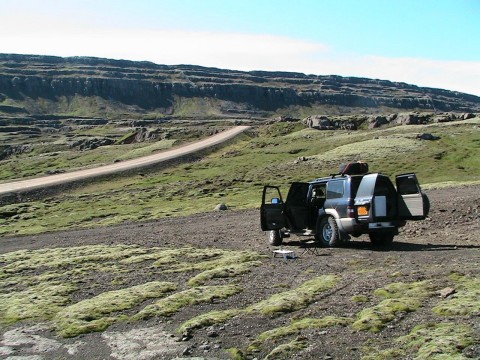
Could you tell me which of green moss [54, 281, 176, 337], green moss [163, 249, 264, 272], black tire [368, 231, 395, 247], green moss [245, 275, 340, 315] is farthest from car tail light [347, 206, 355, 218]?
green moss [54, 281, 176, 337]

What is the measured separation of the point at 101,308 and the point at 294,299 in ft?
14.1

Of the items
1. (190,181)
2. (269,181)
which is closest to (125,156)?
(190,181)

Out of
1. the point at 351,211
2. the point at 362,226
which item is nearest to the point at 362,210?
the point at 351,211

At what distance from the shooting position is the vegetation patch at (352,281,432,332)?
855 centimetres

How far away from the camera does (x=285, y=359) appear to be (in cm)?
755

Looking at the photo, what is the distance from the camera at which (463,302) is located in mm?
8969

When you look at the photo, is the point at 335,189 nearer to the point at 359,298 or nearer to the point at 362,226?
the point at 362,226

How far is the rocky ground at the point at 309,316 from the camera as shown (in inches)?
316

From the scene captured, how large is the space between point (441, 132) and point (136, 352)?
234 ft

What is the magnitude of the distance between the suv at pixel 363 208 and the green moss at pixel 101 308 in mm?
6927

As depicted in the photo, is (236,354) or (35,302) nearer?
(236,354)

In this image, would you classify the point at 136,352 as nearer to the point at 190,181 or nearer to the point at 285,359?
the point at 285,359

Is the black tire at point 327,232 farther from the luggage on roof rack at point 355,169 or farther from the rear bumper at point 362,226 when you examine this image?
the luggage on roof rack at point 355,169

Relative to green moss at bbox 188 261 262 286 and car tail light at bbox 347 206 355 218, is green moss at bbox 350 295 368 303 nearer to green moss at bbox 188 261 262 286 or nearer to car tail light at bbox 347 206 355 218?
green moss at bbox 188 261 262 286
